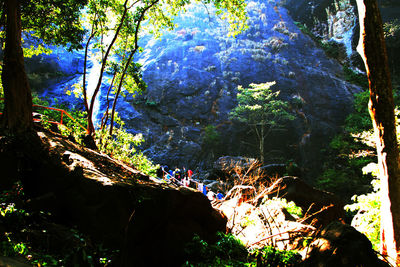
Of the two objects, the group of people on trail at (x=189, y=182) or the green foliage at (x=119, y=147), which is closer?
the green foliage at (x=119, y=147)

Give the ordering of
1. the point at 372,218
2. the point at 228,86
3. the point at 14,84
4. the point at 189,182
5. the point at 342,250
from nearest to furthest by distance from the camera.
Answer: the point at 342,250
the point at 14,84
the point at 372,218
the point at 189,182
the point at 228,86

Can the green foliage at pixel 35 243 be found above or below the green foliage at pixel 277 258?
above

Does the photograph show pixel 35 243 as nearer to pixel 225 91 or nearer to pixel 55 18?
pixel 55 18

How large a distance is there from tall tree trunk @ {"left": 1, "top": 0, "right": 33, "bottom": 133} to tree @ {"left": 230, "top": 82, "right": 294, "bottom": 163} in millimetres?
19230

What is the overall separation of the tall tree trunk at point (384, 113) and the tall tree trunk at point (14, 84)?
6359 mm

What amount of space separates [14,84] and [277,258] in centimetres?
561

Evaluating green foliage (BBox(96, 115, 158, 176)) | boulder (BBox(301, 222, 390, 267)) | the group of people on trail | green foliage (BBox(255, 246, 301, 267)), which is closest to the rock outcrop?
green foliage (BBox(255, 246, 301, 267))

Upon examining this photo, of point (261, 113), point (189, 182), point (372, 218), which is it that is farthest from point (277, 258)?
point (261, 113)

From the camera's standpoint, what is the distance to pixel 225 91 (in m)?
27.4

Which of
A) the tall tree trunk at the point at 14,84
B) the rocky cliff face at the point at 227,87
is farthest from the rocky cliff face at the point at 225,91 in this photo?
the tall tree trunk at the point at 14,84

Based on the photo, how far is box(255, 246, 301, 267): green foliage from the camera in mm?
3367

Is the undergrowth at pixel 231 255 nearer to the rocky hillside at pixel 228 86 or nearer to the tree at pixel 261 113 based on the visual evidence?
the rocky hillside at pixel 228 86

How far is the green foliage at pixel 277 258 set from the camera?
3.37 meters

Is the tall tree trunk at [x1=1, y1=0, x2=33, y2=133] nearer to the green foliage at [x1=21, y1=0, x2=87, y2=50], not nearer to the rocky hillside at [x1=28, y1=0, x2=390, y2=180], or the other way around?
the green foliage at [x1=21, y1=0, x2=87, y2=50]
